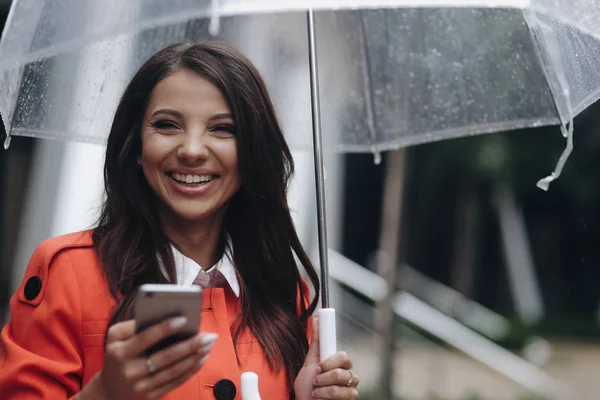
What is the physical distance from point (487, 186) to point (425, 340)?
8.54 m

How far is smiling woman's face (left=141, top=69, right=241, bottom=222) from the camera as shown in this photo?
238 cm

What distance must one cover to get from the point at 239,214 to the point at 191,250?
8.4 inches

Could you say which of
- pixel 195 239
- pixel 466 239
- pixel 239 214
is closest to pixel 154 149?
pixel 195 239

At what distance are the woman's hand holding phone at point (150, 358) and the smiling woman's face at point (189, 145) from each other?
1.96 feet

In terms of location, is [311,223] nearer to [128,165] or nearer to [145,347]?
[128,165]

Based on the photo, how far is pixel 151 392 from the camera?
Answer: 1.85 meters

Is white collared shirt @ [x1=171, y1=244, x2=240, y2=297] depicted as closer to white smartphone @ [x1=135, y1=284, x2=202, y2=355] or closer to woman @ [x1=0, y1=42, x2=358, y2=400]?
woman @ [x1=0, y1=42, x2=358, y2=400]

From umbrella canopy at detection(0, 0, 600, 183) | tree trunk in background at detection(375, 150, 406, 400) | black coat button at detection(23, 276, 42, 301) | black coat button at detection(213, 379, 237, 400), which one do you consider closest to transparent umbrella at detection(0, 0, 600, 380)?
umbrella canopy at detection(0, 0, 600, 183)

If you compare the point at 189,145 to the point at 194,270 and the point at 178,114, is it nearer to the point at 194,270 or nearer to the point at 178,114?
the point at 178,114

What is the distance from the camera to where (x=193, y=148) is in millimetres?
2346

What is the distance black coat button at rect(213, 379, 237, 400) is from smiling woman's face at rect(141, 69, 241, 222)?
39 cm

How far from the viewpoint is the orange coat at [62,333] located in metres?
2.17

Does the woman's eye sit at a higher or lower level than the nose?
higher

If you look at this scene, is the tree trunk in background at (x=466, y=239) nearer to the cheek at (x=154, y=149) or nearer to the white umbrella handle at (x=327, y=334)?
the white umbrella handle at (x=327, y=334)
